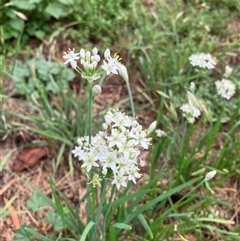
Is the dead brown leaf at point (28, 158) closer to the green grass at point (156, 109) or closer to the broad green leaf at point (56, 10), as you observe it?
the green grass at point (156, 109)

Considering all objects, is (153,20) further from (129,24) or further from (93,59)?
(93,59)

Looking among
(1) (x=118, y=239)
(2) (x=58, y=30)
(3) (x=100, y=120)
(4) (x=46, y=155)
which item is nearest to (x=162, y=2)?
(2) (x=58, y=30)

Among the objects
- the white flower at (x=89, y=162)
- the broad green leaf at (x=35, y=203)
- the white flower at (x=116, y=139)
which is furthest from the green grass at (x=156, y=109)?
the white flower at (x=116, y=139)

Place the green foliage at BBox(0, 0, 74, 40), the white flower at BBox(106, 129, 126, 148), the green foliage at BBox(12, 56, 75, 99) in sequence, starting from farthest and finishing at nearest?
the green foliage at BBox(0, 0, 74, 40), the green foliage at BBox(12, 56, 75, 99), the white flower at BBox(106, 129, 126, 148)

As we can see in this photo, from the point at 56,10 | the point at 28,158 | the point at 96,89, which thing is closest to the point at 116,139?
the point at 96,89

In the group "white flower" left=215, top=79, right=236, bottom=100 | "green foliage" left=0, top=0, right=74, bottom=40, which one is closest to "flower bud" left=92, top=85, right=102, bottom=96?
"white flower" left=215, top=79, right=236, bottom=100

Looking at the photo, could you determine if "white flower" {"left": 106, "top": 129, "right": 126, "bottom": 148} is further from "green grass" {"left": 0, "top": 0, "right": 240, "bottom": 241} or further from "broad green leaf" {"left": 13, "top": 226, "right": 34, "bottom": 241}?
"broad green leaf" {"left": 13, "top": 226, "right": 34, "bottom": 241}

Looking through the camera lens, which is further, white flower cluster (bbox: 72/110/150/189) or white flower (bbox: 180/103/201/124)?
white flower (bbox: 180/103/201/124)

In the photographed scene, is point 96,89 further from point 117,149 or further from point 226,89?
point 226,89
